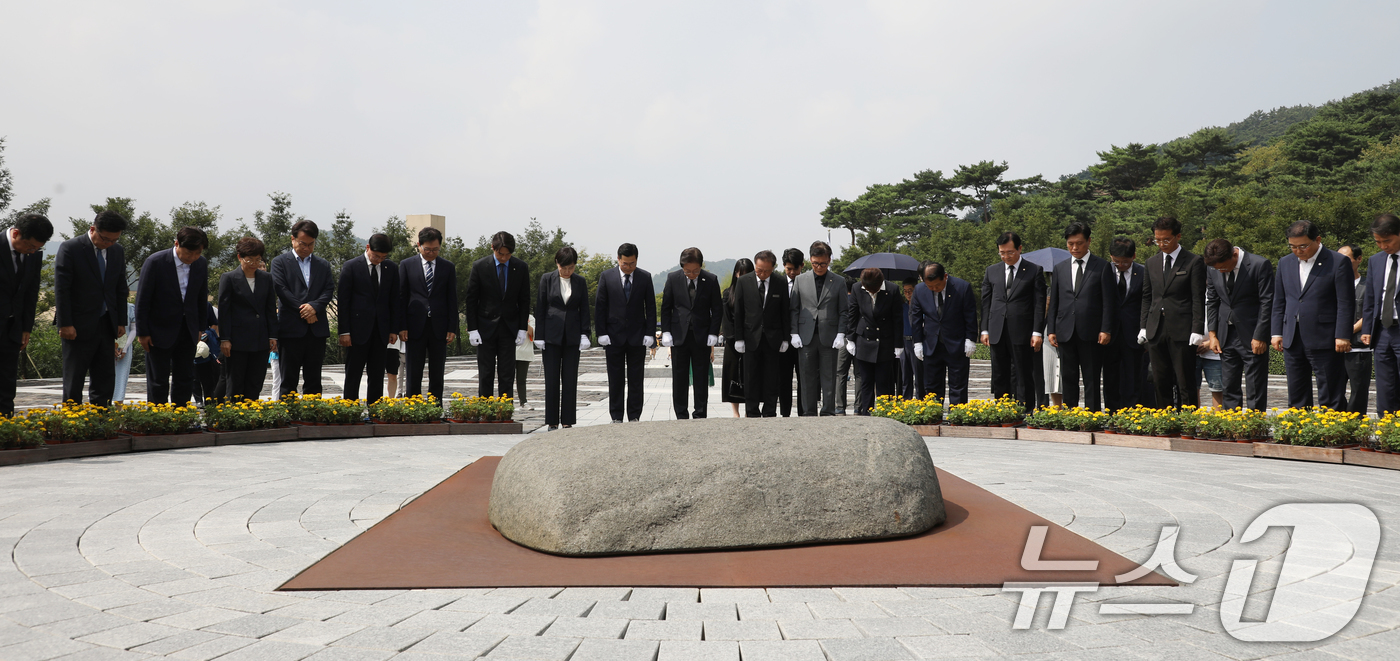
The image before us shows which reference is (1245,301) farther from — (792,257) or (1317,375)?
(792,257)

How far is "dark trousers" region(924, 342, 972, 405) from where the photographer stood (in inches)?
382

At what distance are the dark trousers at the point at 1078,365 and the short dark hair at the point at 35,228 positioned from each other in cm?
980

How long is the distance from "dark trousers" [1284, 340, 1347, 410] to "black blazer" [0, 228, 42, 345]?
36.8 feet

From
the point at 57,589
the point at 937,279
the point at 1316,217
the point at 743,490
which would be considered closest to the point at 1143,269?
the point at 937,279

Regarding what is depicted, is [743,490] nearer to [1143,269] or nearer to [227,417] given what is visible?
[227,417]

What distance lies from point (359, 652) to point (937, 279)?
28.3ft

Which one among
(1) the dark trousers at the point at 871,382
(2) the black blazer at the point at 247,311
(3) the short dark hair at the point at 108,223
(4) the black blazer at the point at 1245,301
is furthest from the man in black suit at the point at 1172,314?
(3) the short dark hair at the point at 108,223

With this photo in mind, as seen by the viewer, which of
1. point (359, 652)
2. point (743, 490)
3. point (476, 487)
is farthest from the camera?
point (476, 487)

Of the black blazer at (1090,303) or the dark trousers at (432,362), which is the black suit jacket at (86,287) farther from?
the black blazer at (1090,303)

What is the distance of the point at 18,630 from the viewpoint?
106 inches

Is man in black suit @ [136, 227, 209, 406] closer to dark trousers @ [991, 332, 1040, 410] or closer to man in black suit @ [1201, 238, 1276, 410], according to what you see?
dark trousers @ [991, 332, 1040, 410]

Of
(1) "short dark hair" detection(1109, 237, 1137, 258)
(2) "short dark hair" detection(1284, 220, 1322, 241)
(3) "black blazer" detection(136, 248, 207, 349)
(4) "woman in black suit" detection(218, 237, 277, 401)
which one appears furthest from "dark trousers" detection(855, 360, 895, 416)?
(3) "black blazer" detection(136, 248, 207, 349)

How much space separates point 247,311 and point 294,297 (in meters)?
0.54

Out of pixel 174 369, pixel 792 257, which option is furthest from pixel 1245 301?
pixel 174 369
